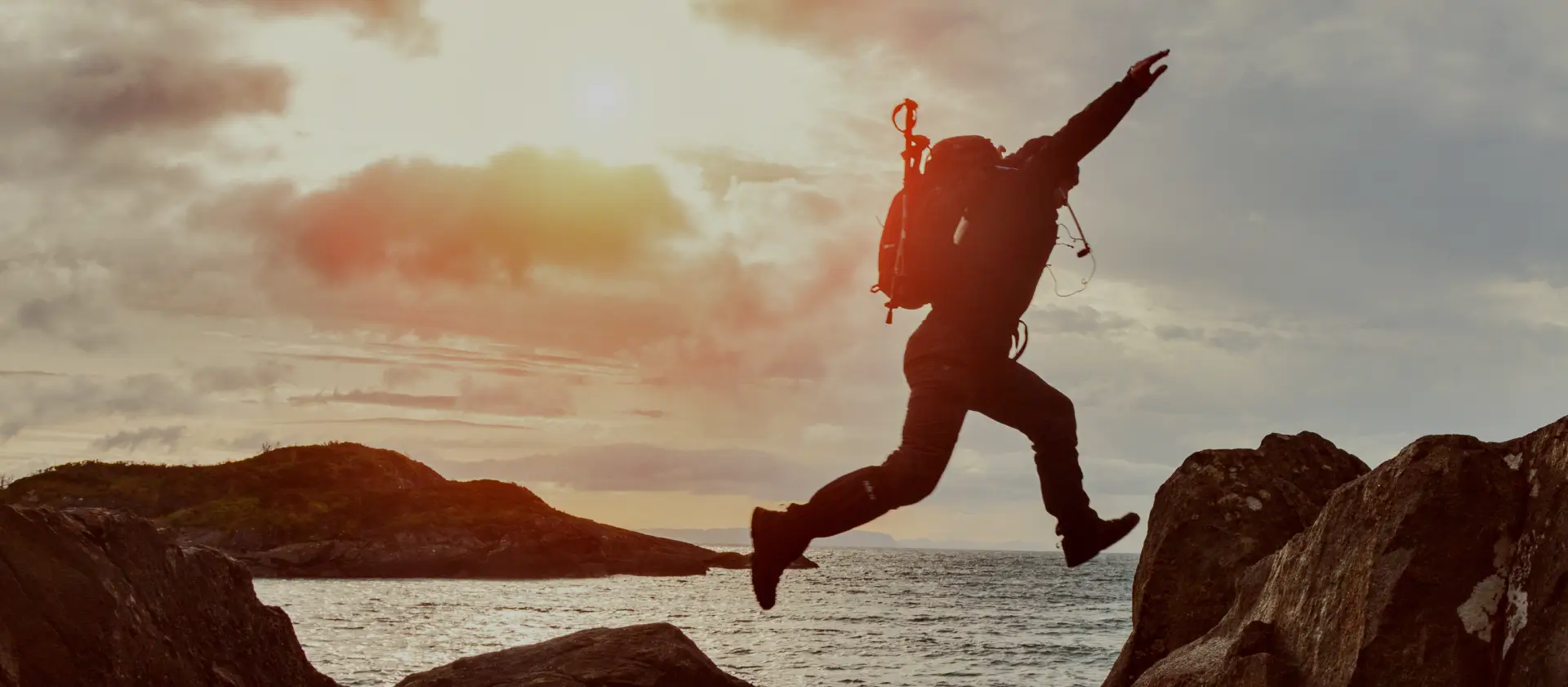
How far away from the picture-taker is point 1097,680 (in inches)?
1662

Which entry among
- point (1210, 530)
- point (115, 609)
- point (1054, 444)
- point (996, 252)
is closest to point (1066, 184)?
point (996, 252)

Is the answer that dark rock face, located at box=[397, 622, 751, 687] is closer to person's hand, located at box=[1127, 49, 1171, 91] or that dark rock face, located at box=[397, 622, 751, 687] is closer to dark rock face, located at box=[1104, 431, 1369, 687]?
dark rock face, located at box=[1104, 431, 1369, 687]

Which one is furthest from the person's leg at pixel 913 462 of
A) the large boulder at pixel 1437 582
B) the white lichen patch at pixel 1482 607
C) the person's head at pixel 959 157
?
the white lichen patch at pixel 1482 607

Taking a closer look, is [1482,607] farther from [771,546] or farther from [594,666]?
[594,666]

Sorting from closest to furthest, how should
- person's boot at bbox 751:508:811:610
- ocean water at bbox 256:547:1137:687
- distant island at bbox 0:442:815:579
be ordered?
person's boot at bbox 751:508:811:610, ocean water at bbox 256:547:1137:687, distant island at bbox 0:442:815:579

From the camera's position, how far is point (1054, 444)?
6.62 metres

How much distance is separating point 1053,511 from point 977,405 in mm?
900

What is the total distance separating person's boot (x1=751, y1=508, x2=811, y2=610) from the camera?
6.41 metres

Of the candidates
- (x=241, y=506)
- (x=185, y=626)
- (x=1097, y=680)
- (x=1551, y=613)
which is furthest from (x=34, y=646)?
(x=241, y=506)

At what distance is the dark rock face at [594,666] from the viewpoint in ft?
41.7

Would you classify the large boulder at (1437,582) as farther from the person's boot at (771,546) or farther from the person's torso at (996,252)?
the person's boot at (771,546)

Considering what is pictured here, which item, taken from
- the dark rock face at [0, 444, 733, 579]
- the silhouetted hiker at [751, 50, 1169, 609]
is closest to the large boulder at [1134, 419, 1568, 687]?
the silhouetted hiker at [751, 50, 1169, 609]

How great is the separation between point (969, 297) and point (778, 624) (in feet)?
221

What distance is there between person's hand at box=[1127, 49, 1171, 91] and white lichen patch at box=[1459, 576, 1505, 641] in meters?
2.98
